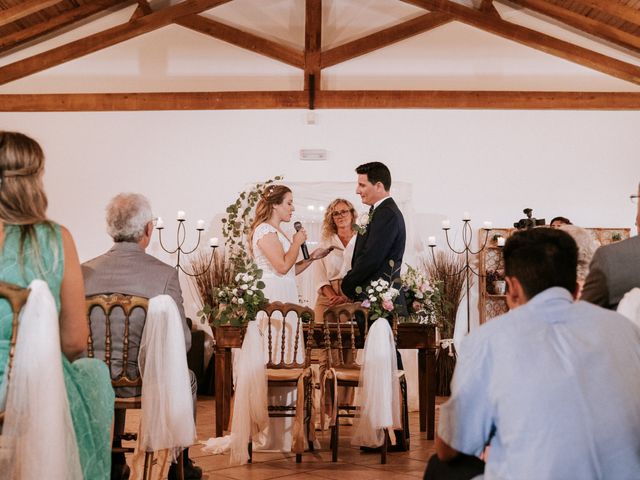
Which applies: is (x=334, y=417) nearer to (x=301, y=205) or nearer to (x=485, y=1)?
(x=301, y=205)

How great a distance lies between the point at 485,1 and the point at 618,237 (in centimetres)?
317

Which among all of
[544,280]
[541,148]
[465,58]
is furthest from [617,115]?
[544,280]

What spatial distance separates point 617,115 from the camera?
994 centimetres

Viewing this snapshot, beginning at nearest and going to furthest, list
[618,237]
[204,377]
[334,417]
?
[334,417] < [204,377] < [618,237]

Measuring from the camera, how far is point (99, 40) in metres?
10.1

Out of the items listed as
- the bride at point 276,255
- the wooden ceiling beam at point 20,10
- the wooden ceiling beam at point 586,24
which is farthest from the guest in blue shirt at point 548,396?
the wooden ceiling beam at point 586,24

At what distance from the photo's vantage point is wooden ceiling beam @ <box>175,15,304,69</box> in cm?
1002

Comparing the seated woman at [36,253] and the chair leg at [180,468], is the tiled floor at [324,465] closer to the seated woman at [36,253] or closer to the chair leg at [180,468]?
the chair leg at [180,468]

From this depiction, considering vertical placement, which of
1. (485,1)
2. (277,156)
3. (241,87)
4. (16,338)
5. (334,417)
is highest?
(485,1)

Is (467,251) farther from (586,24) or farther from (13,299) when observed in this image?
(13,299)

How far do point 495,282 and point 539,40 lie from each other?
2973 mm

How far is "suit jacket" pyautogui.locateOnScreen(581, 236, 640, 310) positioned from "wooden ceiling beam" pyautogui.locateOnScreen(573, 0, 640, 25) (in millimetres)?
6492

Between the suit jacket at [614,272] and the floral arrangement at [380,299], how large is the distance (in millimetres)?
1955

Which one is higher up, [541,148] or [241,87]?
[241,87]
